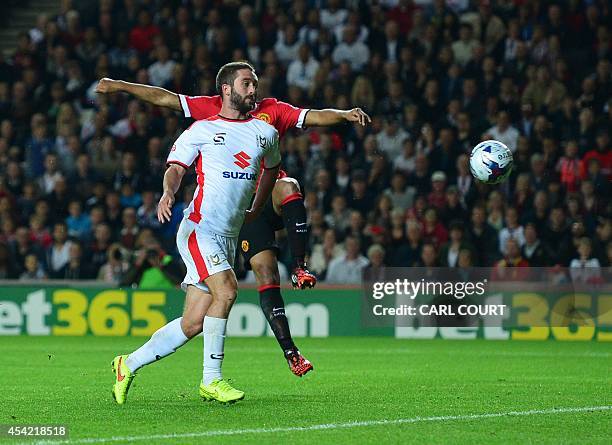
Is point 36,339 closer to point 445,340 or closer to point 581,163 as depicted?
point 445,340

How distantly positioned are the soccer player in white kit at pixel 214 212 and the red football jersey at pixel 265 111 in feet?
1.26

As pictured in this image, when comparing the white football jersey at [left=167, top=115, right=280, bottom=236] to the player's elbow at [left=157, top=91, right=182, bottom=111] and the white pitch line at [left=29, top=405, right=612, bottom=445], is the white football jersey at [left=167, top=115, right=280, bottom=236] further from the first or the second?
the white pitch line at [left=29, top=405, right=612, bottom=445]

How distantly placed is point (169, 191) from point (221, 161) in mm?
522

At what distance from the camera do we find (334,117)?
8.65 meters

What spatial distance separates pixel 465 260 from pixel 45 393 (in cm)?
843

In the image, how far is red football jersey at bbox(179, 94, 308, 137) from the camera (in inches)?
347

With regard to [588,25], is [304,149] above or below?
below

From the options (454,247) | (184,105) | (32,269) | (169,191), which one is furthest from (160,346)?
(32,269)

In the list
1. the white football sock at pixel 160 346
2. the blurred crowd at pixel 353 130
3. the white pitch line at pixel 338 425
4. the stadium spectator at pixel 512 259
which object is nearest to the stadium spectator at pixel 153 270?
the blurred crowd at pixel 353 130

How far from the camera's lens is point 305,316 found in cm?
1725

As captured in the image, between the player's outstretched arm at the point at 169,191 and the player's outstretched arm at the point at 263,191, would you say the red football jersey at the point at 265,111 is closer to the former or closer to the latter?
the player's outstretched arm at the point at 263,191

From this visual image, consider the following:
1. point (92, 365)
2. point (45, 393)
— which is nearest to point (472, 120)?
point (92, 365)

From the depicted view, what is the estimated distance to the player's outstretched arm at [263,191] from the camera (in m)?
9.05

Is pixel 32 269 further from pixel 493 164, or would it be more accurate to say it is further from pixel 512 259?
pixel 493 164
